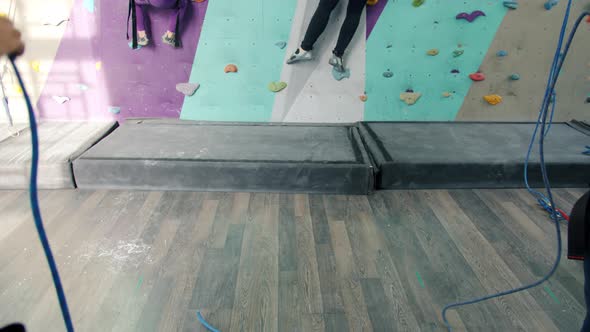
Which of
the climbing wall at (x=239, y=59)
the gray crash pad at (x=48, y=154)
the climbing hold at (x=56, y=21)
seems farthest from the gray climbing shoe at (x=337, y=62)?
the climbing hold at (x=56, y=21)

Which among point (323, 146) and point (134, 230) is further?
point (323, 146)

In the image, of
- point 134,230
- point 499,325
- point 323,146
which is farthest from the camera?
point 323,146

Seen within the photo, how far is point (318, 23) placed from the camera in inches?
115

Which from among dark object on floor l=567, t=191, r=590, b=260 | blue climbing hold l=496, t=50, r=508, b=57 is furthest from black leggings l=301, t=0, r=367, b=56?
dark object on floor l=567, t=191, r=590, b=260

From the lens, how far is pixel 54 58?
3098 mm

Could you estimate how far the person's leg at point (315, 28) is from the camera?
9.45 feet

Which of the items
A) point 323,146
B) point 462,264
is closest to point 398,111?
point 323,146

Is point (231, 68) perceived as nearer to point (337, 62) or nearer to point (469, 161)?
point (337, 62)

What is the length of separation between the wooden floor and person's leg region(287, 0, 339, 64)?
3.78 feet

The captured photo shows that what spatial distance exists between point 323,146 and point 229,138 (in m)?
0.66

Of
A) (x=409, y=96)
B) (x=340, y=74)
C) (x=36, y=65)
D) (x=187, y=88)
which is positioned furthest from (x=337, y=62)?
(x=36, y=65)

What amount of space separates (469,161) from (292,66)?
1.44 metres

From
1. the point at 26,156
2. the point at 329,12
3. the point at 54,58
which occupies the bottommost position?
the point at 26,156

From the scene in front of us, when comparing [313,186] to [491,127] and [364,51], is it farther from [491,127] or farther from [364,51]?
[491,127]
